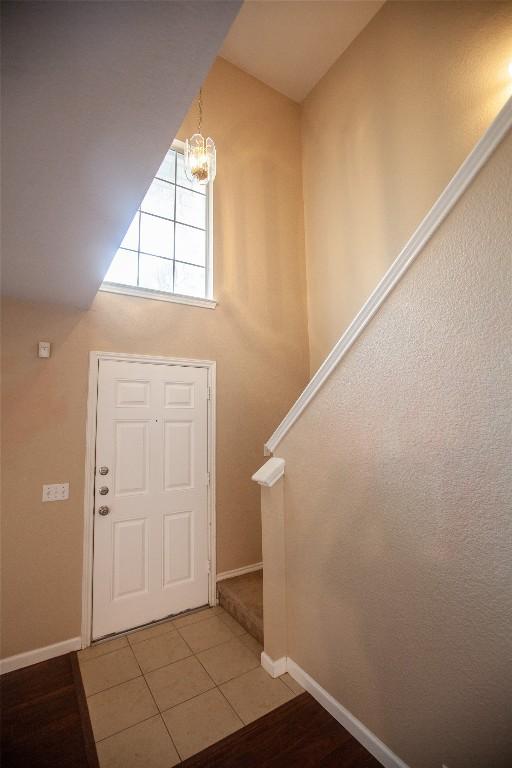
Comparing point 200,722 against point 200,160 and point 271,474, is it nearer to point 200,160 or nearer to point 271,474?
point 271,474

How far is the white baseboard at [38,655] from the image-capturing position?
7.51 ft

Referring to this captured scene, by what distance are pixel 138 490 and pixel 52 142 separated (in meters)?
2.42

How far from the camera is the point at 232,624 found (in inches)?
109

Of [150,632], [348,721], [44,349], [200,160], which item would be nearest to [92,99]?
[200,160]

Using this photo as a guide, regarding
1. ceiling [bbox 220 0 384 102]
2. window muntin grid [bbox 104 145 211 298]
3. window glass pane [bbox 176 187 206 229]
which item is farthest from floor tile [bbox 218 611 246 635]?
ceiling [bbox 220 0 384 102]

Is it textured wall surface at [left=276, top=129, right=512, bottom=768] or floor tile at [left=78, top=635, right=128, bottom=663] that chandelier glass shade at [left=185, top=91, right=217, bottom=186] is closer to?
textured wall surface at [left=276, top=129, right=512, bottom=768]

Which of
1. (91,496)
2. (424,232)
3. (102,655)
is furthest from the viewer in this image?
(91,496)

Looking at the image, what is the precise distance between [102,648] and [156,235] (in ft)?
11.6

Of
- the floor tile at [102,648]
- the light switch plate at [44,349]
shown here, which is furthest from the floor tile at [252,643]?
the light switch plate at [44,349]

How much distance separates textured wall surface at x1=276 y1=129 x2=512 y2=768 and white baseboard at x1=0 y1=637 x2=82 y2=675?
1.80m

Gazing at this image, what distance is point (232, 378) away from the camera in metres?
3.46

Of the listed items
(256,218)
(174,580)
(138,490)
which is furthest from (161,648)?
(256,218)

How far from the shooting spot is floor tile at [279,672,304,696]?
Answer: 2055 mm

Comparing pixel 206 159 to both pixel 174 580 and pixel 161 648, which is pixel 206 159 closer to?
pixel 174 580
